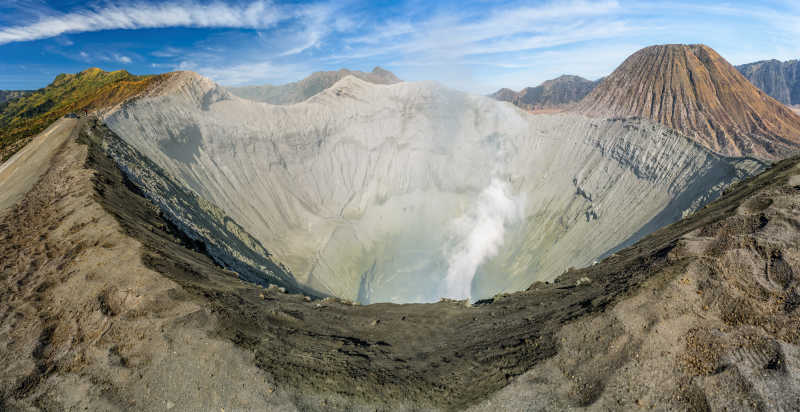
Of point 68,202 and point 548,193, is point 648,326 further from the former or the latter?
point 548,193

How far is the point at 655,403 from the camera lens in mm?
7438

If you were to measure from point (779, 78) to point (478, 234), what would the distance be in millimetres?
153530

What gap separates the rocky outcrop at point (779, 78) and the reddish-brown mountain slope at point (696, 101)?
259 feet

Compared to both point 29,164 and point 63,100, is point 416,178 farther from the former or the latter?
point 63,100

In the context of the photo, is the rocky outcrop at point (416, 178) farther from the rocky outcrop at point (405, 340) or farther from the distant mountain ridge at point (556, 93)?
the distant mountain ridge at point (556, 93)

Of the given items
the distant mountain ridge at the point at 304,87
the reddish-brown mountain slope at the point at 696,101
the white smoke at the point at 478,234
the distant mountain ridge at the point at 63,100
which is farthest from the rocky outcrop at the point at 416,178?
the distant mountain ridge at the point at 304,87

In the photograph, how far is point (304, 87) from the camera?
445 ft

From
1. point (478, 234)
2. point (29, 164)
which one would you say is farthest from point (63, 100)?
point (478, 234)

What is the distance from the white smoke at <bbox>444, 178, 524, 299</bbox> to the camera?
45250 mm

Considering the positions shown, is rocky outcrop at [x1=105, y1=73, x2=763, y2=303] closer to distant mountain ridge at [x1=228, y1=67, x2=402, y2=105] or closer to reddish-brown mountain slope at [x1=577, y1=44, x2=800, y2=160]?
reddish-brown mountain slope at [x1=577, y1=44, x2=800, y2=160]

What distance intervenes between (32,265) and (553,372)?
17.0 metres

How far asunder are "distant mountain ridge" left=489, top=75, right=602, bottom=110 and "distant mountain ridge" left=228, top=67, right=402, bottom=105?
55.8 m

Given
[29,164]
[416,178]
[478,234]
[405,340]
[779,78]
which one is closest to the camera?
[405,340]

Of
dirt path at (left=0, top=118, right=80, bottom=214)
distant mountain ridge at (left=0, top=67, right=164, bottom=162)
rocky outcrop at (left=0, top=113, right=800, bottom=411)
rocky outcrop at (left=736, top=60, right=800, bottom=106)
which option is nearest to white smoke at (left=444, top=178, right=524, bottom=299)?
rocky outcrop at (left=0, top=113, right=800, bottom=411)
